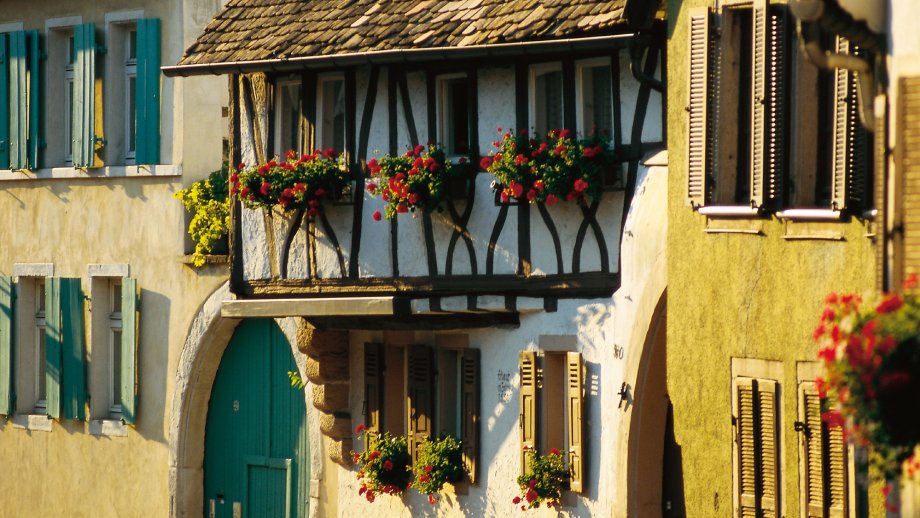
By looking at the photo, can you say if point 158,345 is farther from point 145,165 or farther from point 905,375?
point 905,375

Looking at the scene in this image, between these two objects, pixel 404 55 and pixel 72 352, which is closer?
pixel 404 55

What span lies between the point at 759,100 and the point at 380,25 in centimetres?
535

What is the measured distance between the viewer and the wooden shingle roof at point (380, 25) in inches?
635

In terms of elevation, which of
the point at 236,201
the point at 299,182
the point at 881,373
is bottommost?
the point at 881,373

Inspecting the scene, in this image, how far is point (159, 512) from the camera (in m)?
21.0

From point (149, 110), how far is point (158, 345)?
230 cm

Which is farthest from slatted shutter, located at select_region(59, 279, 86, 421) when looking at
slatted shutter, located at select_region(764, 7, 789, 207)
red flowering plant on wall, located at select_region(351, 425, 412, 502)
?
slatted shutter, located at select_region(764, 7, 789, 207)

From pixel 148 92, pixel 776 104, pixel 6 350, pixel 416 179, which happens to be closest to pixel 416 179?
pixel 416 179

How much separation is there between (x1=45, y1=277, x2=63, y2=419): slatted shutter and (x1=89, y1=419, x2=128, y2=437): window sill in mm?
518

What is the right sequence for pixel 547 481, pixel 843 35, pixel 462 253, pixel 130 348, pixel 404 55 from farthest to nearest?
pixel 130 348
pixel 462 253
pixel 404 55
pixel 547 481
pixel 843 35

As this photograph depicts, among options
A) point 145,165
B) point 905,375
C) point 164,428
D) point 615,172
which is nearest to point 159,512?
point 164,428

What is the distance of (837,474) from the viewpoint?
41.6ft

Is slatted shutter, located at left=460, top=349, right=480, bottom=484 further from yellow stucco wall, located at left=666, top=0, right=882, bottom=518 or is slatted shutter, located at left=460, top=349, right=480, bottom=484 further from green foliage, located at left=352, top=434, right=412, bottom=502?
yellow stucco wall, located at left=666, top=0, right=882, bottom=518

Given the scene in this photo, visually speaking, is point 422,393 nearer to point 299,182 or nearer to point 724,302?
point 299,182
